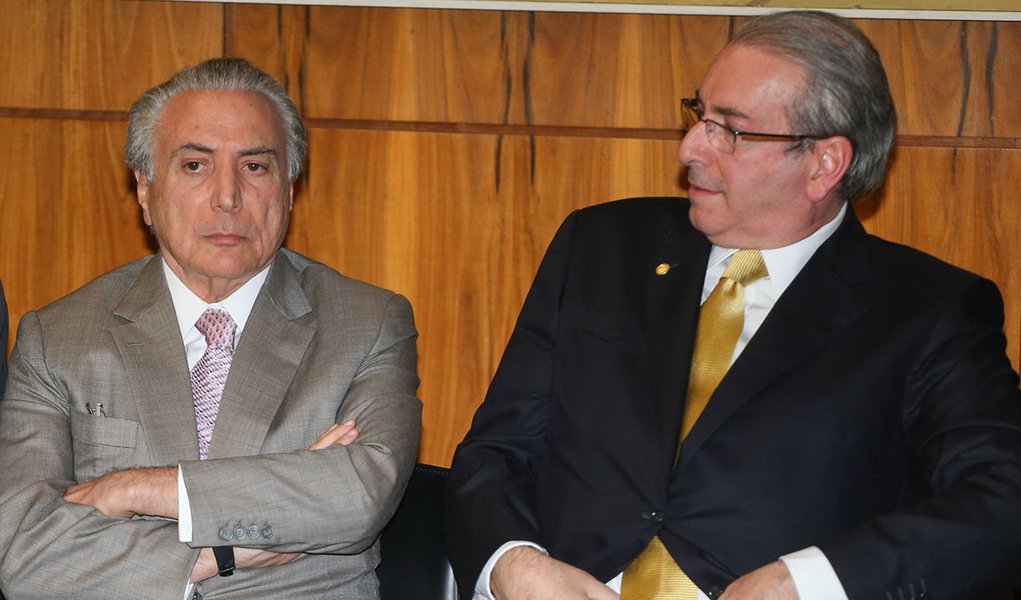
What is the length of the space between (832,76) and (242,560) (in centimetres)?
160

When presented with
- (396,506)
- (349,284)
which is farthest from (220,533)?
(349,284)

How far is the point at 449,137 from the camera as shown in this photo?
3.48m

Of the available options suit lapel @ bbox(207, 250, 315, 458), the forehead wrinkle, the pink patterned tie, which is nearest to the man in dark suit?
the forehead wrinkle

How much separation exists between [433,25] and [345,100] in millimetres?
326

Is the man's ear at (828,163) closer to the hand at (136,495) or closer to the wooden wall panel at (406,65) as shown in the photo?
the wooden wall panel at (406,65)

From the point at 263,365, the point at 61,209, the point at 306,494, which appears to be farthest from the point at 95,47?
the point at 306,494

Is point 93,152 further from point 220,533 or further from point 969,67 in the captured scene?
point 969,67

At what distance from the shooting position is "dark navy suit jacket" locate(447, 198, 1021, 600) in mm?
2295

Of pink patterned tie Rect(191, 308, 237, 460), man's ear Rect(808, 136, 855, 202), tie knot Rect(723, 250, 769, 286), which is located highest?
man's ear Rect(808, 136, 855, 202)

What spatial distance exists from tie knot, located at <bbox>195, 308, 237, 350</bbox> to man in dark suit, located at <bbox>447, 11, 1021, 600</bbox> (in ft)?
2.09

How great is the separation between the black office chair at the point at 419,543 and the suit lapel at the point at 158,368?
498 millimetres

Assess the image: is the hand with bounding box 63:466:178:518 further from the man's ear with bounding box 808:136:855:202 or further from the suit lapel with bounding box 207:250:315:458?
the man's ear with bounding box 808:136:855:202

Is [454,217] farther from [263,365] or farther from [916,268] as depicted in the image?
[916,268]

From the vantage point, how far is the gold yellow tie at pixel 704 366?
2.44m
